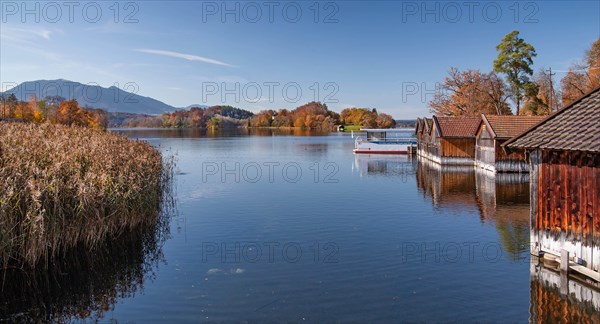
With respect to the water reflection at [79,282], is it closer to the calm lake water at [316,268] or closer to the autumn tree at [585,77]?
the calm lake water at [316,268]

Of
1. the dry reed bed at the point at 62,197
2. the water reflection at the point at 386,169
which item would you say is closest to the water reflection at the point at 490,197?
the water reflection at the point at 386,169

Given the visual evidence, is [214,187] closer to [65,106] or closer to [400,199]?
[400,199]

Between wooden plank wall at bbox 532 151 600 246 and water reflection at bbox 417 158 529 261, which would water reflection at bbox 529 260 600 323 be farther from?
water reflection at bbox 417 158 529 261

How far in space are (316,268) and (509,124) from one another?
2749cm

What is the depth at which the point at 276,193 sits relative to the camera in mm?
29094

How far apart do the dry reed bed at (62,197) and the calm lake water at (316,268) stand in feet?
3.00

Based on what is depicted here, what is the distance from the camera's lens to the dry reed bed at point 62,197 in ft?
42.9

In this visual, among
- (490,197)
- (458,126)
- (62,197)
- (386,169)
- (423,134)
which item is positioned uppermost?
(458,126)

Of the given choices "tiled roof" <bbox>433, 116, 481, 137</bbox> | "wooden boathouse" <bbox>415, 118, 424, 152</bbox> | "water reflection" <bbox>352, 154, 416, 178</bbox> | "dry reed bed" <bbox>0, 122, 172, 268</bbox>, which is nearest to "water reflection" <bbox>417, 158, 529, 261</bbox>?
"water reflection" <bbox>352, 154, 416, 178</bbox>

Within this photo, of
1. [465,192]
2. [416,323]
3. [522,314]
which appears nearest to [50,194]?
[416,323]

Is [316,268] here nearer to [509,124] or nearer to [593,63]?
[509,124]

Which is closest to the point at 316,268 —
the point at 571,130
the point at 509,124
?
the point at 571,130

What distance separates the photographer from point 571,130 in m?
12.6

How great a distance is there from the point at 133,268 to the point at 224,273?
10.3ft
